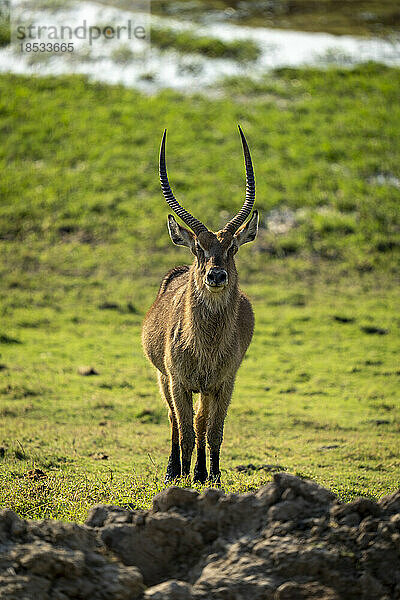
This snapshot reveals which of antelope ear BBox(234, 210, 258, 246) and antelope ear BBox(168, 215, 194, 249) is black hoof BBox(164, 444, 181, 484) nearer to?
antelope ear BBox(168, 215, 194, 249)

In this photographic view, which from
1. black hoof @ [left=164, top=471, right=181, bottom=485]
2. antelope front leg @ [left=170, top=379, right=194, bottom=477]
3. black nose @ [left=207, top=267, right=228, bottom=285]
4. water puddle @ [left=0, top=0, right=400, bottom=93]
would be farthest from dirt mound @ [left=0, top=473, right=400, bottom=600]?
water puddle @ [left=0, top=0, right=400, bottom=93]

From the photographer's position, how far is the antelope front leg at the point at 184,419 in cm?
816

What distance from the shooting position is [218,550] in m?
4.81

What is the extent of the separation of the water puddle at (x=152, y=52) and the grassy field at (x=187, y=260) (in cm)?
97

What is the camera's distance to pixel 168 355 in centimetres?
837

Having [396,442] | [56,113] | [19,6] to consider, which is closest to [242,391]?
[396,442]

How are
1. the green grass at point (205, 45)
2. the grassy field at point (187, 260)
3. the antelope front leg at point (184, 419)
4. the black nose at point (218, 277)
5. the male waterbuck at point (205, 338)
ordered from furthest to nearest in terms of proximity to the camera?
the green grass at point (205, 45) < the grassy field at point (187, 260) < the antelope front leg at point (184, 419) < the male waterbuck at point (205, 338) < the black nose at point (218, 277)

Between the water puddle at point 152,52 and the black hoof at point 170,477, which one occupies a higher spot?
the water puddle at point 152,52

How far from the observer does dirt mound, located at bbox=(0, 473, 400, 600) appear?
4500 millimetres

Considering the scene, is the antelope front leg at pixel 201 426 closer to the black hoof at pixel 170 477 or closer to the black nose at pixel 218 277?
the black hoof at pixel 170 477

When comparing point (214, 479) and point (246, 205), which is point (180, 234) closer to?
point (246, 205)

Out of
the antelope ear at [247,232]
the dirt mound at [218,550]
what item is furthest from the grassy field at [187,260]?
the antelope ear at [247,232]

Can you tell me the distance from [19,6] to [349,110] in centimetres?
1364

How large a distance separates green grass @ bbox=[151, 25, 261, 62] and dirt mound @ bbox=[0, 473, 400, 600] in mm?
26985
